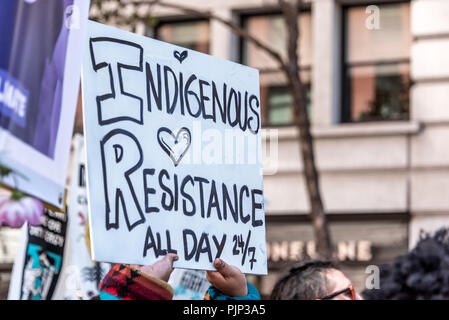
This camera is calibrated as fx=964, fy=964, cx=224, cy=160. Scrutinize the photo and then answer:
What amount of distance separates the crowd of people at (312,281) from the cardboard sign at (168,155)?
6cm

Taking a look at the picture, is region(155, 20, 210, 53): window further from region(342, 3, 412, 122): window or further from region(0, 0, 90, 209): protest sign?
region(0, 0, 90, 209): protest sign

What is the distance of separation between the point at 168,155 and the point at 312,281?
76cm

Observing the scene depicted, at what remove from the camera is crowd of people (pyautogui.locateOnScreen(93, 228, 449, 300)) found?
2951mm

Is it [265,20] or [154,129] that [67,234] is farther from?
[265,20]

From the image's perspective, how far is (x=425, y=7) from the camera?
465 inches

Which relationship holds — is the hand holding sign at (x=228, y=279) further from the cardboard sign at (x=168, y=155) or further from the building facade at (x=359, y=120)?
the building facade at (x=359, y=120)

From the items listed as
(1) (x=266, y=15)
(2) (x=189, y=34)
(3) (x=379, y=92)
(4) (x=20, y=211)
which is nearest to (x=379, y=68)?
(3) (x=379, y=92)

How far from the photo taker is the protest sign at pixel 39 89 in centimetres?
269

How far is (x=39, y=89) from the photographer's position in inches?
114

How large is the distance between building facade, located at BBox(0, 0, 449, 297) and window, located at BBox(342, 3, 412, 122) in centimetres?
1

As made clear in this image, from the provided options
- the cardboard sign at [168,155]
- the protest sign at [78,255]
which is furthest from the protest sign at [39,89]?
the protest sign at [78,255]

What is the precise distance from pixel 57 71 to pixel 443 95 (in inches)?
368

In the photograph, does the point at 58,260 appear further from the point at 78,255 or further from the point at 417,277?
the point at 417,277

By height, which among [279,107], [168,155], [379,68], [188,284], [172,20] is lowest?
[188,284]
